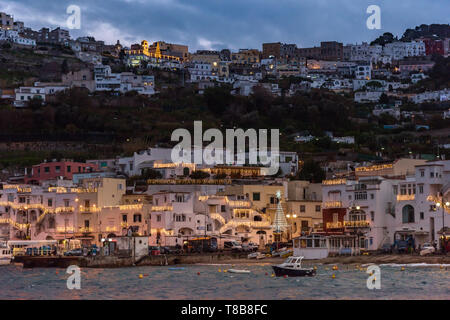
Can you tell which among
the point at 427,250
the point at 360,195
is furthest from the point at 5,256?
the point at 427,250

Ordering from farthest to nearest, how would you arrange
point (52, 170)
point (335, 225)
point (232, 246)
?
1. point (52, 170)
2. point (335, 225)
3. point (232, 246)

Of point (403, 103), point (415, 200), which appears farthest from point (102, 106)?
point (415, 200)

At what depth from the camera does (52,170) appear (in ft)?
316

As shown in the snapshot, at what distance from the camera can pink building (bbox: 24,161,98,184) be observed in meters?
95.5

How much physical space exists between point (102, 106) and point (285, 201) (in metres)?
58.3

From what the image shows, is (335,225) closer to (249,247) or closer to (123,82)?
(249,247)

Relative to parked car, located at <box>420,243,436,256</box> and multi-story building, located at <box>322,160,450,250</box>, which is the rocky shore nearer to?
parked car, located at <box>420,243,436,256</box>

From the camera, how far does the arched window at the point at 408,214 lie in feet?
237

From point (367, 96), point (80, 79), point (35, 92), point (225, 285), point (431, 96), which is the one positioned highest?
point (80, 79)

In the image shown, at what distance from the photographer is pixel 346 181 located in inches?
3103

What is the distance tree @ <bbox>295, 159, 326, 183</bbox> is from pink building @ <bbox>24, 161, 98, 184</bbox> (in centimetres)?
2173

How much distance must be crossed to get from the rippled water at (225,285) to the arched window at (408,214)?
954 cm

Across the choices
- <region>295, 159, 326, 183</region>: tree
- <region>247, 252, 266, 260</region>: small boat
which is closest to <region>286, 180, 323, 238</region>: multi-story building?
<region>295, 159, 326, 183</region>: tree

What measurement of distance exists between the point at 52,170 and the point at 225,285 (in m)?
45.4
